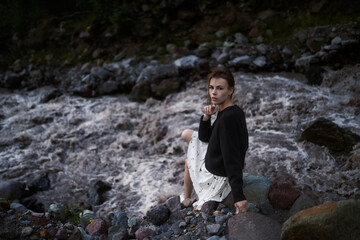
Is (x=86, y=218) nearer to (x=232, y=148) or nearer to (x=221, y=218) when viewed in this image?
(x=221, y=218)

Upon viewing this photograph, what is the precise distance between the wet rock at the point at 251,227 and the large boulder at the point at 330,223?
0.30 m

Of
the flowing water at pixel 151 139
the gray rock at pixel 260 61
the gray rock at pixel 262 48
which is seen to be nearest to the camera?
the flowing water at pixel 151 139

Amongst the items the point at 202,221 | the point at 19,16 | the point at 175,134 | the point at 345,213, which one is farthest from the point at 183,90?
the point at 19,16

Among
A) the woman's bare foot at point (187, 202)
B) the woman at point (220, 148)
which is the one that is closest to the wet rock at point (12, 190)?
the woman's bare foot at point (187, 202)

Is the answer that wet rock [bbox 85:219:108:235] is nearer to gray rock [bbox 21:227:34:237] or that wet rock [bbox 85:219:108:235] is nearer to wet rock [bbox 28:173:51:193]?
gray rock [bbox 21:227:34:237]

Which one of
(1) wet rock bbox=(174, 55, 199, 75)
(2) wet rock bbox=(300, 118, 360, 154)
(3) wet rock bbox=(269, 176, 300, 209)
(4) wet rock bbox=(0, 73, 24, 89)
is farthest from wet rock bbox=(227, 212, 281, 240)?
(4) wet rock bbox=(0, 73, 24, 89)

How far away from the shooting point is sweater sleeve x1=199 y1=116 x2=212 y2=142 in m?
3.22

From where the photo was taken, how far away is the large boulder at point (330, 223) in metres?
2.21

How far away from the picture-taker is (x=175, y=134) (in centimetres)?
639

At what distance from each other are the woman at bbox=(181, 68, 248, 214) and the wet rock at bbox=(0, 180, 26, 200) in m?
3.04

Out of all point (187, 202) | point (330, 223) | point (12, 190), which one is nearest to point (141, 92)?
point (12, 190)

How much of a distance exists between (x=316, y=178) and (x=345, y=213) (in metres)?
2.54

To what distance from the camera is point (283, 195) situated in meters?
3.22

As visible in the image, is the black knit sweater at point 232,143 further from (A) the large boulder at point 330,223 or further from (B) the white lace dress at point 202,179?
(A) the large boulder at point 330,223
